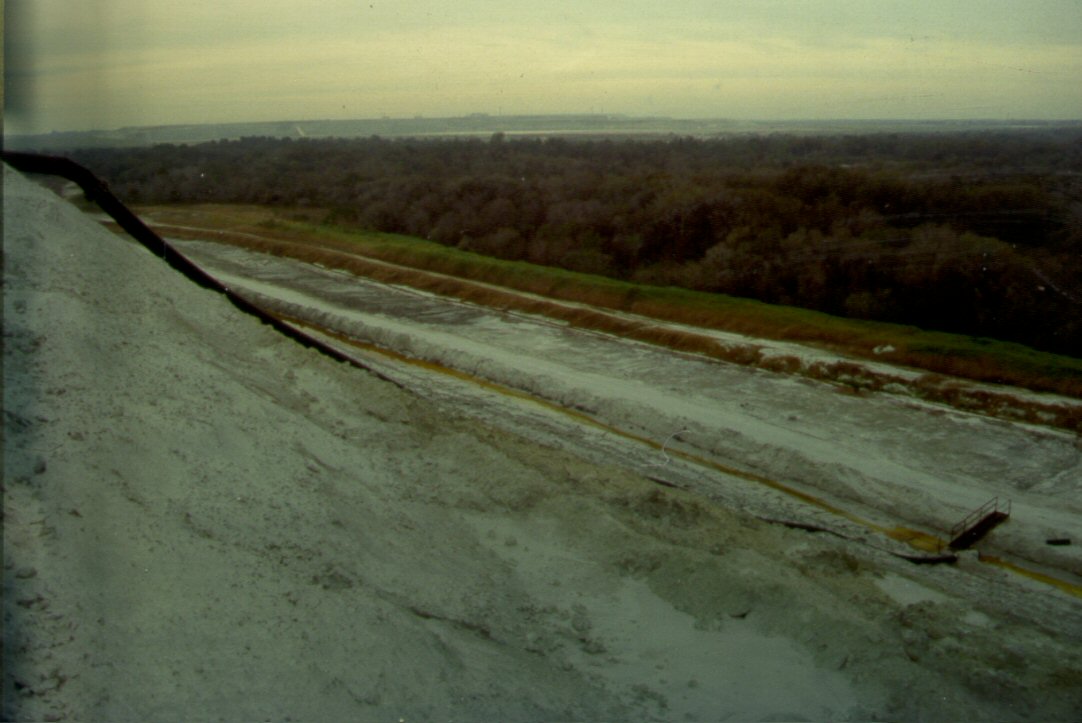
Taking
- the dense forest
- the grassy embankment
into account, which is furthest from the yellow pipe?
the dense forest

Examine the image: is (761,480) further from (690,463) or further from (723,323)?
(723,323)

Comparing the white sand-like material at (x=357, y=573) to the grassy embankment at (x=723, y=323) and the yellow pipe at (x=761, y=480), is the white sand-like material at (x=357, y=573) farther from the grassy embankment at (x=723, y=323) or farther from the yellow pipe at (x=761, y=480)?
the grassy embankment at (x=723, y=323)

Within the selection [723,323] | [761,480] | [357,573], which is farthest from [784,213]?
[357,573]

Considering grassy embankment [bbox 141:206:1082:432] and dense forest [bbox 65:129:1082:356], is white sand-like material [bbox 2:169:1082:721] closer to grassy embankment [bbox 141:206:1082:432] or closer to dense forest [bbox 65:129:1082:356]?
grassy embankment [bbox 141:206:1082:432]

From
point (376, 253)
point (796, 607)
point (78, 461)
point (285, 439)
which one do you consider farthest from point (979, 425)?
point (376, 253)

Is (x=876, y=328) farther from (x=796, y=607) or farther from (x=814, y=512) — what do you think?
(x=796, y=607)

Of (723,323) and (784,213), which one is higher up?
(784,213)
